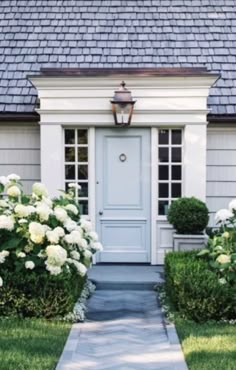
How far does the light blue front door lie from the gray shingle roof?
1.41m

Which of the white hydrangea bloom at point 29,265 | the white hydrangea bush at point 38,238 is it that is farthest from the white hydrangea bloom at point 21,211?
the white hydrangea bloom at point 29,265

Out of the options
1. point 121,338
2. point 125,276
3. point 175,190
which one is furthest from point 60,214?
point 175,190

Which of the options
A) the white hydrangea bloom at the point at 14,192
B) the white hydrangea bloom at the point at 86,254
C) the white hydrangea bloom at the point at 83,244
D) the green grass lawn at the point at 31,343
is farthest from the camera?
the white hydrangea bloom at the point at 86,254

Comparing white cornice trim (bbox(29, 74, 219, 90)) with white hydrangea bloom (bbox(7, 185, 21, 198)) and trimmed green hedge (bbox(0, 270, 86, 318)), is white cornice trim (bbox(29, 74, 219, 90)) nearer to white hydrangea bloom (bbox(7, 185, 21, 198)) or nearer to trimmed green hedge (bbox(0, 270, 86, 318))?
white hydrangea bloom (bbox(7, 185, 21, 198))

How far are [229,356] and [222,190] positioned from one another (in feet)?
15.4

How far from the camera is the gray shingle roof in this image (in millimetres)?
9930

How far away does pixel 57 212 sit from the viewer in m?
6.88

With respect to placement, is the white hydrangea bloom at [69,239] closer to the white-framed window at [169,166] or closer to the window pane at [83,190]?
the window pane at [83,190]

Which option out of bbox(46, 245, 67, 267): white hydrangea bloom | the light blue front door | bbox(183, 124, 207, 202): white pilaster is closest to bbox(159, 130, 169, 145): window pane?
the light blue front door

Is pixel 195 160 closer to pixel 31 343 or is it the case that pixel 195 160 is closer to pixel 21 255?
pixel 21 255

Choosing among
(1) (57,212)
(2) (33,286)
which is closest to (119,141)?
(1) (57,212)

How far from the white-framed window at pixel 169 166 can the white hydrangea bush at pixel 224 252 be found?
2006 millimetres

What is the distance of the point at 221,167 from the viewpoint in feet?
31.5

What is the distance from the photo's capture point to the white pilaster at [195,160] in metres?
9.18
